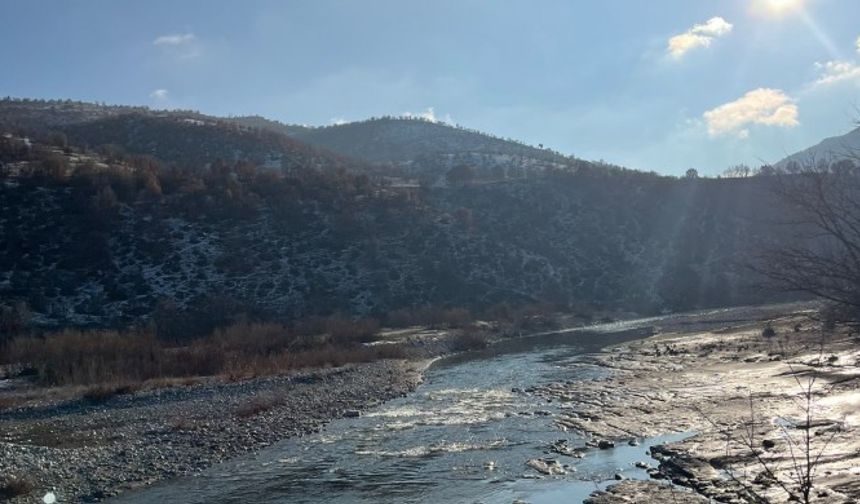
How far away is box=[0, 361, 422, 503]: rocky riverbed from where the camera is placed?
19203 millimetres

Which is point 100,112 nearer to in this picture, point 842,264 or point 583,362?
point 583,362

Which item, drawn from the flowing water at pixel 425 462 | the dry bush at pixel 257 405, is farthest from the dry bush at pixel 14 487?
the dry bush at pixel 257 405

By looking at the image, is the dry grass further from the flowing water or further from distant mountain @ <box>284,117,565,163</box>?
distant mountain @ <box>284,117,565,163</box>

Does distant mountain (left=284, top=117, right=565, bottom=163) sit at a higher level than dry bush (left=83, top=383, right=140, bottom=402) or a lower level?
higher

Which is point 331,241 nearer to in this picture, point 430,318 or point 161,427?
point 430,318

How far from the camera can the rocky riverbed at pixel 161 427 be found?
19.2 metres

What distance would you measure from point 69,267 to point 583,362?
43.3 meters

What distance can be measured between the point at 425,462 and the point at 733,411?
9.68m

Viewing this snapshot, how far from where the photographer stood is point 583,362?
1555 inches

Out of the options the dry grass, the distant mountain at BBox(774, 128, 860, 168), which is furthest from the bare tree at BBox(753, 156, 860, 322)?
the dry grass

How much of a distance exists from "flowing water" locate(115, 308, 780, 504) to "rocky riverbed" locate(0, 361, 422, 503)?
1.19 metres

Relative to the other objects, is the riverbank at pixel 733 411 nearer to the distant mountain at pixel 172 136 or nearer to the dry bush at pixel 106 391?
the dry bush at pixel 106 391

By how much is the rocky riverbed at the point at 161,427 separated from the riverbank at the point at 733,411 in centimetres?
901

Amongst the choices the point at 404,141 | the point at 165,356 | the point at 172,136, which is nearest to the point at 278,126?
the point at 404,141
